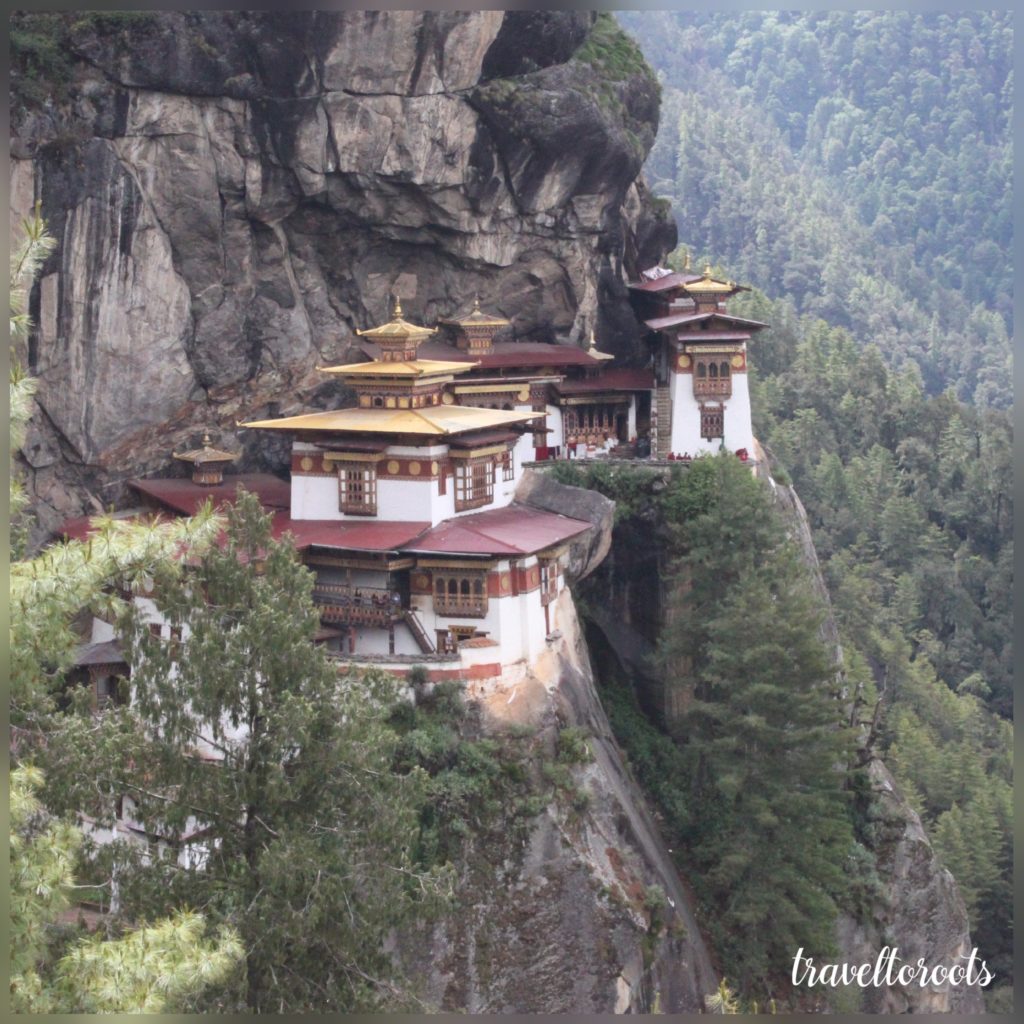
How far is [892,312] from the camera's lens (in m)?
116

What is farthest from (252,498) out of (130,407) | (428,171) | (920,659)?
(920,659)

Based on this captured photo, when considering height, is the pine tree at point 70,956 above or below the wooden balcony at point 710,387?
below

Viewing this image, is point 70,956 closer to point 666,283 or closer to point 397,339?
point 397,339

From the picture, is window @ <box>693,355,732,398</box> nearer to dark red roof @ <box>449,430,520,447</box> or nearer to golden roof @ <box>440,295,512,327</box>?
golden roof @ <box>440,295,512,327</box>

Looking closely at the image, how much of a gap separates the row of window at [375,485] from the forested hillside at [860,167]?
75615 mm

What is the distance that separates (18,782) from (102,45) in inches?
834

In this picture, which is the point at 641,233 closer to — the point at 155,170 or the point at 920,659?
the point at 155,170

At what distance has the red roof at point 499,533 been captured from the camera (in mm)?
28438

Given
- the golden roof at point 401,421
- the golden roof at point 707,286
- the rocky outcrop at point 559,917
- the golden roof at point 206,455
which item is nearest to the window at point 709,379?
the golden roof at point 707,286

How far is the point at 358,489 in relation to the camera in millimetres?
30359

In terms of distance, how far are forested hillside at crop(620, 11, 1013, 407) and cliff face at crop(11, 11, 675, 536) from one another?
69453 millimetres

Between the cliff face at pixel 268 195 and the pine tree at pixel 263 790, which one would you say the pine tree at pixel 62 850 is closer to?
the pine tree at pixel 263 790

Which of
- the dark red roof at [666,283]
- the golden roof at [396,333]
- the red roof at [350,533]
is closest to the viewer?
the red roof at [350,533]

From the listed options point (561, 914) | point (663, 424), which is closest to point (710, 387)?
point (663, 424)
